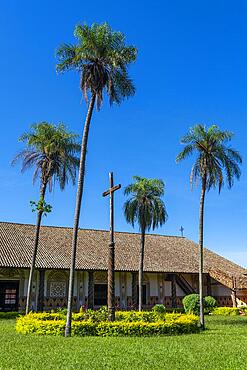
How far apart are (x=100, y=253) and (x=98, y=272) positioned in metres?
1.42

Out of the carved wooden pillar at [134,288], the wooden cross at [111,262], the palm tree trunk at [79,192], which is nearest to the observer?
the palm tree trunk at [79,192]

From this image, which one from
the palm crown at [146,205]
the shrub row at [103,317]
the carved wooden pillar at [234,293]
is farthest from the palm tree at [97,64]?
the carved wooden pillar at [234,293]

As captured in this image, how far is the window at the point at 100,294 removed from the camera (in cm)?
3012

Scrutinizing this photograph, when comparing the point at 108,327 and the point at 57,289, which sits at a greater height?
the point at 57,289

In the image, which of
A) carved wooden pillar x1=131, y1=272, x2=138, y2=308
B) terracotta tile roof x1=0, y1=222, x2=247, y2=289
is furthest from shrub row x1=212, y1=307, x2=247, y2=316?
carved wooden pillar x1=131, y1=272, x2=138, y2=308

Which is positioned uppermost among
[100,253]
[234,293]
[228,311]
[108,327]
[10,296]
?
[100,253]

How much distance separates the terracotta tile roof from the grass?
1354 cm

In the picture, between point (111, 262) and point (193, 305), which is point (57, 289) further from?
point (111, 262)

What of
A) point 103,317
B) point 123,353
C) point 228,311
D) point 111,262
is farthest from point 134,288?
point 123,353

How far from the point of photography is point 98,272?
30.2m

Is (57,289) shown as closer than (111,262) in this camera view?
No

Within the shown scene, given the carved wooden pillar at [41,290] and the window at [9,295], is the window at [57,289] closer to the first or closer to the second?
the carved wooden pillar at [41,290]

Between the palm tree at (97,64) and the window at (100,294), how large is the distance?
54.4ft

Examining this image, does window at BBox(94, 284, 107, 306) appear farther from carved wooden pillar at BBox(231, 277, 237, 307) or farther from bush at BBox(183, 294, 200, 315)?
carved wooden pillar at BBox(231, 277, 237, 307)
